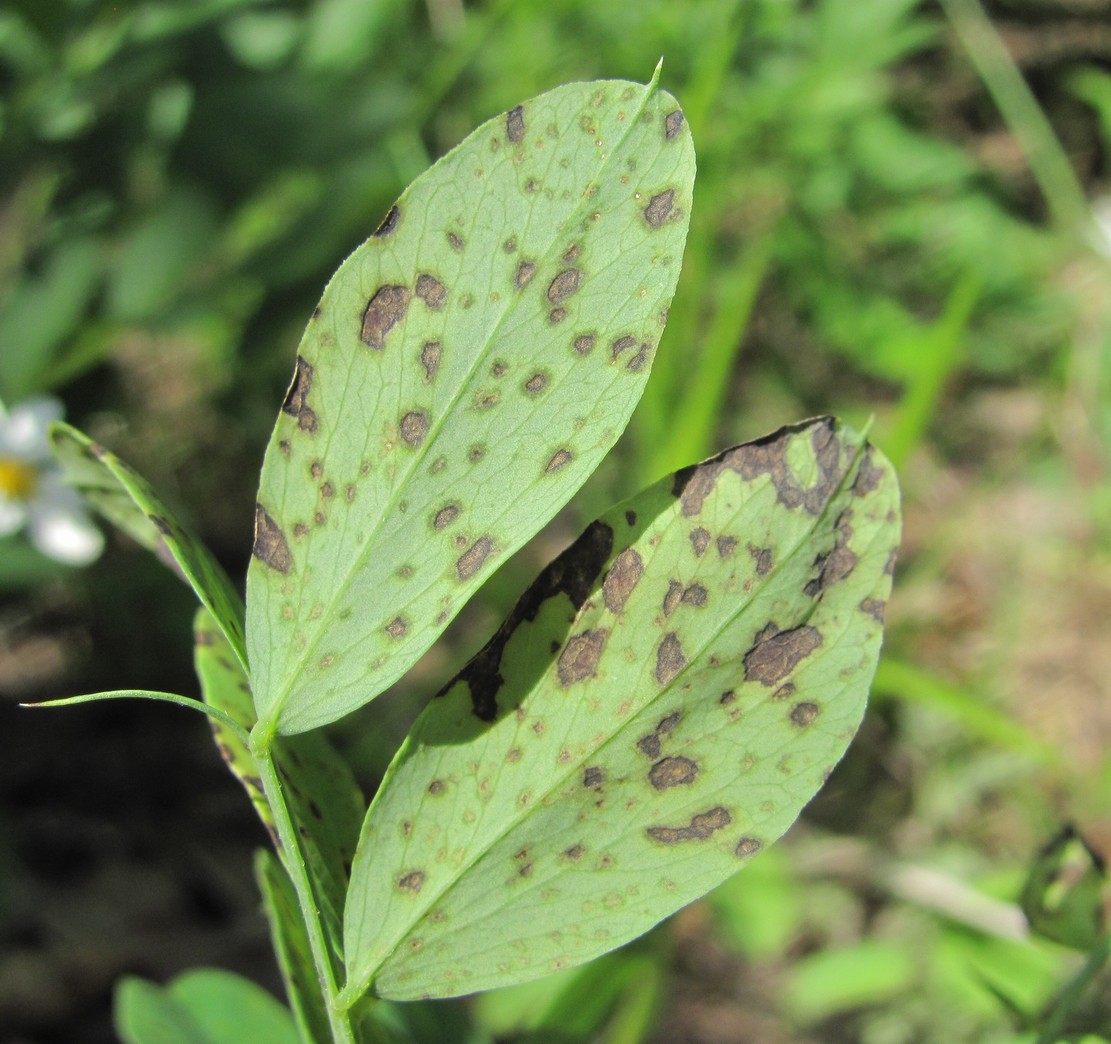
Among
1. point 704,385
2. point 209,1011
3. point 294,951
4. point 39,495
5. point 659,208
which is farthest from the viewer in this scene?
point 39,495

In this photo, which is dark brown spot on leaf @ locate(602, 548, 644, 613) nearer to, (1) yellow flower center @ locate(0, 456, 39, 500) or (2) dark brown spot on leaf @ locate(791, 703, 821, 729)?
(2) dark brown spot on leaf @ locate(791, 703, 821, 729)

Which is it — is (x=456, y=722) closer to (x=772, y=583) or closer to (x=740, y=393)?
(x=772, y=583)

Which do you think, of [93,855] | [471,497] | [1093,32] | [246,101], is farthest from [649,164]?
[1093,32]

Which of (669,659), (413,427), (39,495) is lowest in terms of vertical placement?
(39,495)

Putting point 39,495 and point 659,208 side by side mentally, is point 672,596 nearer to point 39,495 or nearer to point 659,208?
point 659,208

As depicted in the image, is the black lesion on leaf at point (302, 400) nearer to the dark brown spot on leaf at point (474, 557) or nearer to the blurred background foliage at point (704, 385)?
the dark brown spot on leaf at point (474, 557)

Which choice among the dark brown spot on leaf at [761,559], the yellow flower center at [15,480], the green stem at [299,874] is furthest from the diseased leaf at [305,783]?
the yellow flower center at [15,480]

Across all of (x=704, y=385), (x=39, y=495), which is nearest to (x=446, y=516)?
(x=704, y=385)
